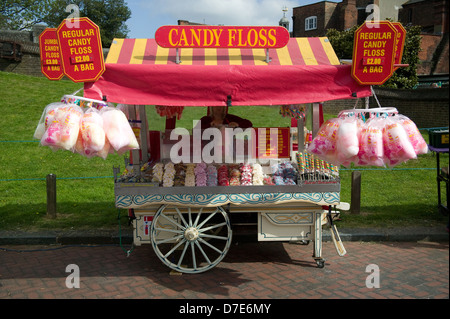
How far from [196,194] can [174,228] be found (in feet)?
1.75

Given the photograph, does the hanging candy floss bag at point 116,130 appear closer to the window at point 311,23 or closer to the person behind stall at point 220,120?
the person behind stall at point 220,120

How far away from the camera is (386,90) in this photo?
1738 cm

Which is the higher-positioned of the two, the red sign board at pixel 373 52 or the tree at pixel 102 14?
the tree at pixel 102 14

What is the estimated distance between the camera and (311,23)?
38.4 meters

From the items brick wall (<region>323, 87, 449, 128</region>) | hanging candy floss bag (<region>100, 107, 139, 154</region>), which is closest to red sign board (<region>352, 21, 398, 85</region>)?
hanging candy floss bag (<region>100, 107, 139, 154</region>)

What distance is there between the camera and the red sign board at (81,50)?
392cm

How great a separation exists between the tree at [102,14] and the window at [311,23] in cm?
2205

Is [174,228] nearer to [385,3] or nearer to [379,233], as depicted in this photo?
[379,233]

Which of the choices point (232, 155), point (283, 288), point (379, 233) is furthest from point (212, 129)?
point (379, 233)

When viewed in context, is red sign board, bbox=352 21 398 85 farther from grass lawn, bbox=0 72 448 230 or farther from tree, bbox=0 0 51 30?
tree, bbox=0 0 51 30

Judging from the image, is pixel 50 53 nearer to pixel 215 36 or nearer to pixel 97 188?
pixel 215 36

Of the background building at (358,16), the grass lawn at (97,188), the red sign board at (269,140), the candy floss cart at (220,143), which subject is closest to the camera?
the candy floss cart at (220,143)

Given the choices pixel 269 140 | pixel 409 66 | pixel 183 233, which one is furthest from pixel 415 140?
pixel 409 66

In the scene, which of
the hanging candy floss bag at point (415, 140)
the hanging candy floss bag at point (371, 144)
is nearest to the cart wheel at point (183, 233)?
the hanging candy floss bag at point (371, 144)
